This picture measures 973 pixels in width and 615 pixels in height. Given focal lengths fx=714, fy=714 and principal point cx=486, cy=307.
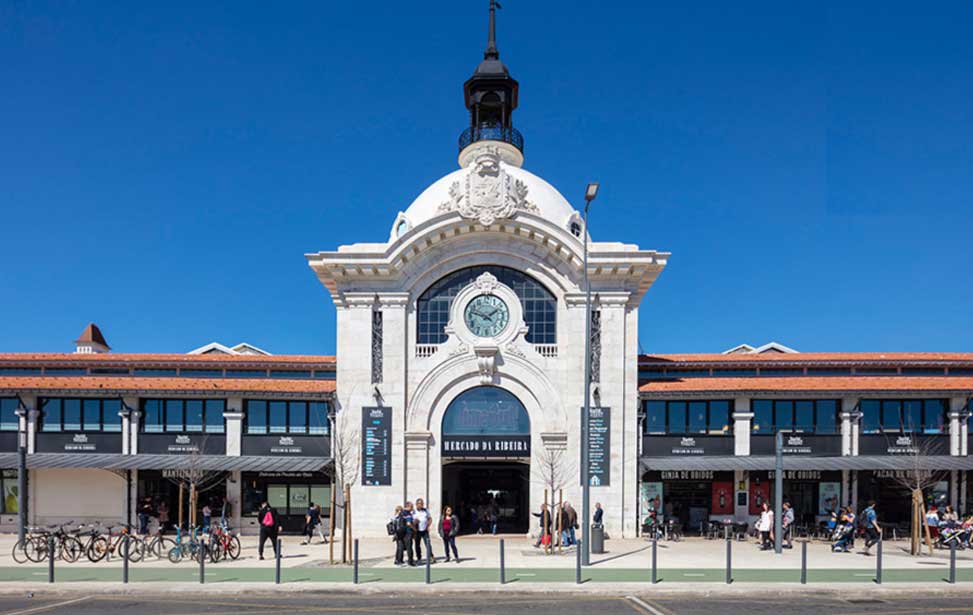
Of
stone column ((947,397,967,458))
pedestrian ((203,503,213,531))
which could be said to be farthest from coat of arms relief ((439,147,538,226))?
stone column ((947,397,967,458))

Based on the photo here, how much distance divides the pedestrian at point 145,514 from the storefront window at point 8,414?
6371mm

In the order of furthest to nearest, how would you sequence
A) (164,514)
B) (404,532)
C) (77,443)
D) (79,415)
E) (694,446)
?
(79,415) → (77,443) → (164,514) → (694,446) → (404,532)

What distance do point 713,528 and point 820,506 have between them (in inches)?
191

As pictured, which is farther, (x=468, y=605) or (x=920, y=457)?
(x=920, y=457)

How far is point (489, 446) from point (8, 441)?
20043 millimetres

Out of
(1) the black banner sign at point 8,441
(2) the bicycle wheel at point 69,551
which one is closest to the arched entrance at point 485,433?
(2) the bicycle wheel at point 69,551

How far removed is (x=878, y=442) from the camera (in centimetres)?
2870

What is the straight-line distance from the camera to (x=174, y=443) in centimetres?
2948

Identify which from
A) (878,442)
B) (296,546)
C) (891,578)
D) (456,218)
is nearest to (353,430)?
(296,546)

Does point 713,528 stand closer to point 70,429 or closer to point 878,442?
point 878,442

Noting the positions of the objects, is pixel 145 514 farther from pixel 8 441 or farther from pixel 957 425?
pixel 957 425

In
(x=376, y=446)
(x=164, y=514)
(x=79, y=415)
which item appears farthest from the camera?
(x=79, y=415)

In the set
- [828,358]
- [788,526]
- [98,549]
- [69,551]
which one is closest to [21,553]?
[69,551]

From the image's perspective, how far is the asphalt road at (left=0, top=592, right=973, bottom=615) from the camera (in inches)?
585
